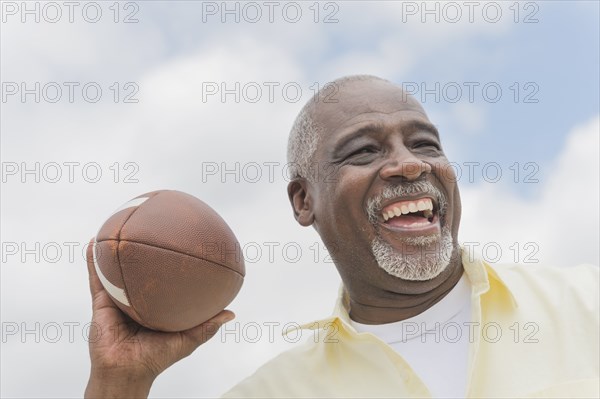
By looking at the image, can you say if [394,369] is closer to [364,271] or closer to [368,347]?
[368,347]

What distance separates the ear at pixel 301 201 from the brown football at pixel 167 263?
849mm

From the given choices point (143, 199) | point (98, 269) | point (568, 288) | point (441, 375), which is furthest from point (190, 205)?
point (568, 288)

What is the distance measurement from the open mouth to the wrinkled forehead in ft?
1.76

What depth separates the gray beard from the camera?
3508 mm

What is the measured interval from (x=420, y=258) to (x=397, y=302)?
0.31 metres

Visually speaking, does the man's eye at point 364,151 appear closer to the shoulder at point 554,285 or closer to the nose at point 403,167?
the nose at point 403,167

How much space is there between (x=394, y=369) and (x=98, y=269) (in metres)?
1.42

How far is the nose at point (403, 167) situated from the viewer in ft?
11.6

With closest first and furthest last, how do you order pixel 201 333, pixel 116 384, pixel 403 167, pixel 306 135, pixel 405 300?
1. pixel 116 384
2. pixel 201 333
3. pixel 403 167
4. pixel 405 300
5. pixel 306 135

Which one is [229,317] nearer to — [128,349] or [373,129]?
[128,349]

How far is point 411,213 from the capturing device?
3.63 meters

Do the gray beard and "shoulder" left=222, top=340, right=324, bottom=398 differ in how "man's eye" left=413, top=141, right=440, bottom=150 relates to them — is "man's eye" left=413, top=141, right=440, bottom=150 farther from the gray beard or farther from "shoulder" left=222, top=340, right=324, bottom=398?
"shoulder" left=222, top=340, right=324, bottom=398

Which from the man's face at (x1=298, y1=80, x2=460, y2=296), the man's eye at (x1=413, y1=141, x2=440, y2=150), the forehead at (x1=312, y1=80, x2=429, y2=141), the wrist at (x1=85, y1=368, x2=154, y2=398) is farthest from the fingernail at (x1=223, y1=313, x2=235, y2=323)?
the man's eye at (x1=413, y1=141, x2=440, y2=150)

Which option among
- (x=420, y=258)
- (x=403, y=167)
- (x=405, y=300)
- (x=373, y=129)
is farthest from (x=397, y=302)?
(x=373, y=129)
